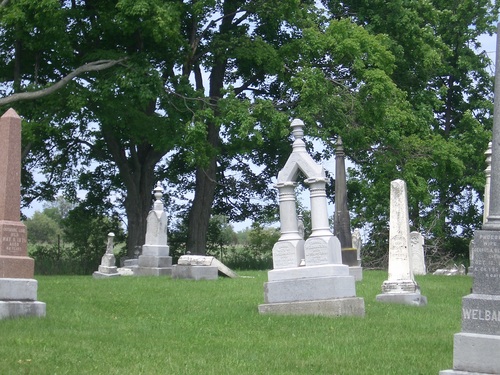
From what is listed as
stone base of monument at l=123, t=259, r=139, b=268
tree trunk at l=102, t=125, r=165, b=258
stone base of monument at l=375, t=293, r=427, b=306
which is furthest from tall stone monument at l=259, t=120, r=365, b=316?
tree trunk at l=102, t=125, r=165, b=258

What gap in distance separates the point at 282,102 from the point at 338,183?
6.25 meters

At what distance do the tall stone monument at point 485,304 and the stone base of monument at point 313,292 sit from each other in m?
5.36

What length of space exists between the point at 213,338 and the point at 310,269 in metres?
2.95

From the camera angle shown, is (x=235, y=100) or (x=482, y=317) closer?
(x=482, y=317)

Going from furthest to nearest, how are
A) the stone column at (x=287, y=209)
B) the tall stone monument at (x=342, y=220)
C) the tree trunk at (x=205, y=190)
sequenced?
1. the tree trunk at (x=205, y=190)
2. the tall stone monument at (x=342, y=220)
3. the stone column at (x=287, y=209)

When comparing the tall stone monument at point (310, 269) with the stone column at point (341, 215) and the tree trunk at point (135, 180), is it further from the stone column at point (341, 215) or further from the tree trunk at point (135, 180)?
the tree trunk at point (135, 180)

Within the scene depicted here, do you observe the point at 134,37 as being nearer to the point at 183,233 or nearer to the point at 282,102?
the point at 282,102

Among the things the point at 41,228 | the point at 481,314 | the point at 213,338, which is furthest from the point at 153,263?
the point at 41,228

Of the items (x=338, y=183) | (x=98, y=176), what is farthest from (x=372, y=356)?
(x=98, y=176)

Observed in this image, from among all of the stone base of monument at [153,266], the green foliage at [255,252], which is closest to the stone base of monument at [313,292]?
the stone base of monument at [153,266]

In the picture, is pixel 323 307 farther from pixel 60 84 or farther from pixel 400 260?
pixel 60 84

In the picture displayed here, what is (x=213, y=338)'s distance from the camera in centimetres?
1092

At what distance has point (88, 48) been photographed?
94.8ft

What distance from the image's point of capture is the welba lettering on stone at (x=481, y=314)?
7.80m
